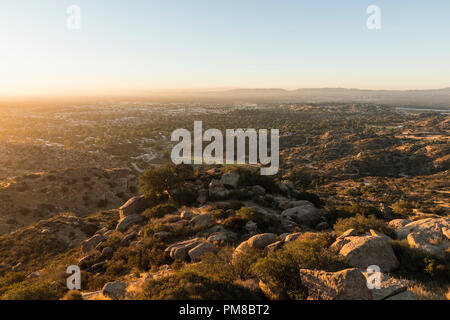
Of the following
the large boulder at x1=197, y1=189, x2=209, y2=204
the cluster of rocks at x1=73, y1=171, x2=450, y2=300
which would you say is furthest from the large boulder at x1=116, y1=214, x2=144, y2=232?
the large boulder at x1=197, y1=189, x2=209, y2=204

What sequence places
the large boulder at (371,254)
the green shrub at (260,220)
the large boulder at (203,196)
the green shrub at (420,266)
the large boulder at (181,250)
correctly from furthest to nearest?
1. the large boulder at (203,196)
2. the green shrub at (260,220)
3. the large boulder at (181,250)
4. the large boulder at (371,254)
5. the green shrub at (420,266)

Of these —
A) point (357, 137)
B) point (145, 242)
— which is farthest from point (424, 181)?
point (145, 242)

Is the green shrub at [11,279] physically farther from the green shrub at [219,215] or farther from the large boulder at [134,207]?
the green shrub at [219,215]

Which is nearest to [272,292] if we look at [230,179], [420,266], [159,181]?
[420,266]

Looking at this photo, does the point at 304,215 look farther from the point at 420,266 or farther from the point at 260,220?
the point at 420,266

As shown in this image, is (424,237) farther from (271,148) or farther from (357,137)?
A: (357,137)

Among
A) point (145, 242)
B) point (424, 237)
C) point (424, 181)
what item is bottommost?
point (424, 181)

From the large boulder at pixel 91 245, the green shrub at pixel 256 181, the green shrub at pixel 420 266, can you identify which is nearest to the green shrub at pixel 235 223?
the green shrub at pixel 420 266
